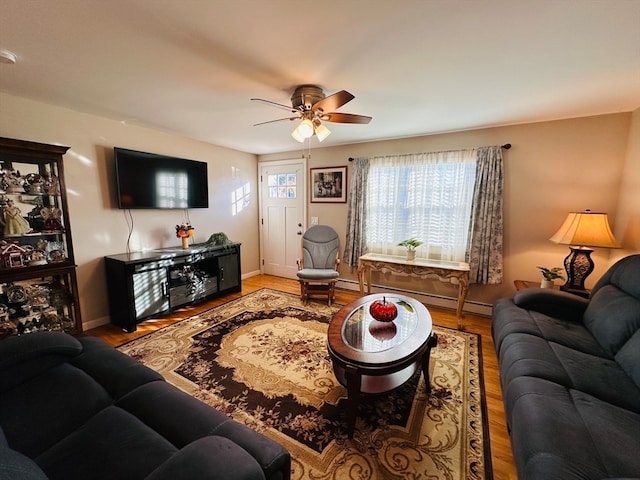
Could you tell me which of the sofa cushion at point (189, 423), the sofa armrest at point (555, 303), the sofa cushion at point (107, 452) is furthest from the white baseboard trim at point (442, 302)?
the sofa cushion at point (107, 452)

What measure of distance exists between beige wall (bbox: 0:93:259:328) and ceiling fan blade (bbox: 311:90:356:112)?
101 inches

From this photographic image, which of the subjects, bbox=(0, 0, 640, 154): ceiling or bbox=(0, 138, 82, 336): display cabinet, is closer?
bbox=(0, 0, 640, 154): ceiling

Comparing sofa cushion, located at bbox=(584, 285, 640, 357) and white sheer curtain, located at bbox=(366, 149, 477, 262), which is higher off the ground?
white sheer curtain, located at bbox=(366, 149, 477, 262)

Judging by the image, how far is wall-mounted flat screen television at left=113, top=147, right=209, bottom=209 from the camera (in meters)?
3.08

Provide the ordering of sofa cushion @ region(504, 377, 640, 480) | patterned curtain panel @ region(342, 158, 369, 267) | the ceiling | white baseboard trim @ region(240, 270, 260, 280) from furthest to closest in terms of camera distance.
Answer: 1. white baseboard trim @ region(240, 270, 260, 280)
2. patterned curtain panel @ region(342, 158, 369, 267)
3. the ceiling
4. sofa cushion @ region(504, 377, 640, 480)

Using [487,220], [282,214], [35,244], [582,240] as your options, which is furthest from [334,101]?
[282,214]

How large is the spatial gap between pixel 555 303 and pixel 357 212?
2.52 meters

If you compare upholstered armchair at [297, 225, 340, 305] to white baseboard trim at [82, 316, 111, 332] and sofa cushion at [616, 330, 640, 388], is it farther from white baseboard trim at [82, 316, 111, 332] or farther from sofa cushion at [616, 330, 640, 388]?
sofa cushion at [616, 330, 640, 388]

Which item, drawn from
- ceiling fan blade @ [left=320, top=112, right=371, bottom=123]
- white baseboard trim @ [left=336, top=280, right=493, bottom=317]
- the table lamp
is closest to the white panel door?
white baseboard trim @ [left=336, top=280, right=493, bottom=317]

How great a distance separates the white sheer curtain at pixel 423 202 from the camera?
338cm

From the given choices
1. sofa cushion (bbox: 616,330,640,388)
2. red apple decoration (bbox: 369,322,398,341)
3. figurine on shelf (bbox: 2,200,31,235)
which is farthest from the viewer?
figurine on shelf (bbox: 2,200,31,235)

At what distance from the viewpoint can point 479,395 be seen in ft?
6.53

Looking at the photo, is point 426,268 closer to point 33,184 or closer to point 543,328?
point 543,328

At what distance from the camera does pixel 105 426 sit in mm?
1021
